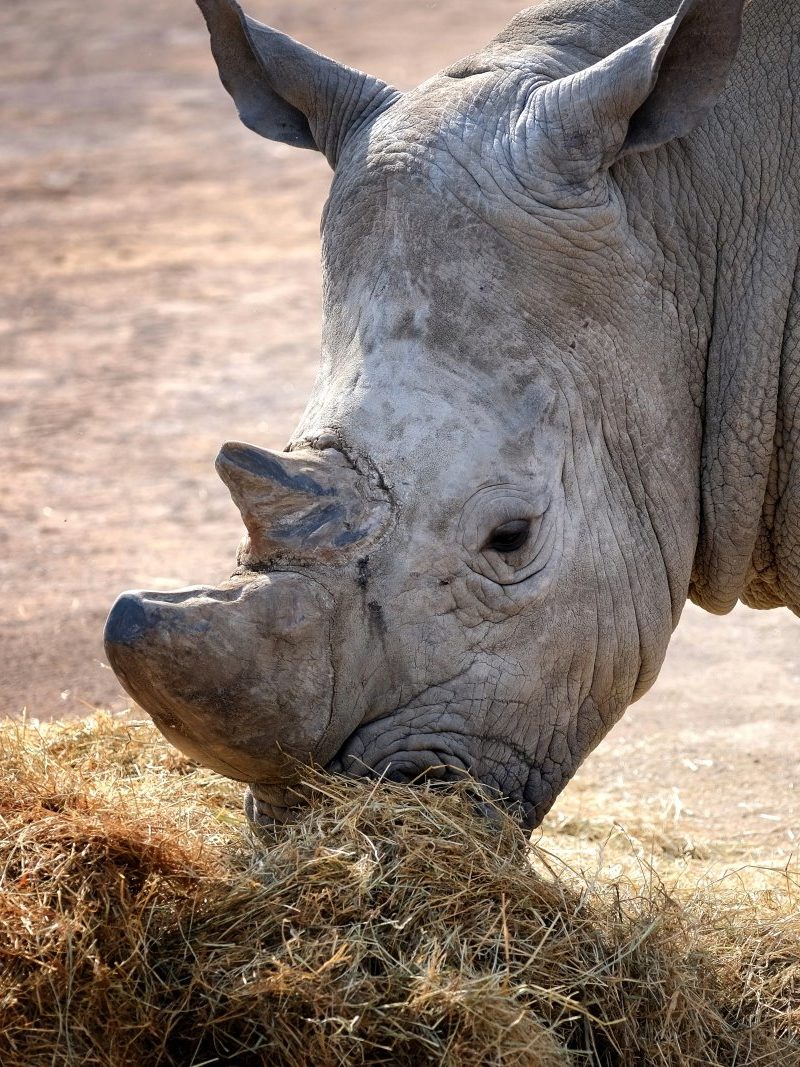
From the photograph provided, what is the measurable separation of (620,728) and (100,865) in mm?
3421

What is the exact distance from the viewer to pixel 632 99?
159 inches

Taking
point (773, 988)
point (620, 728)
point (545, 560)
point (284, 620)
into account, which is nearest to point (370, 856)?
point (284, 620)

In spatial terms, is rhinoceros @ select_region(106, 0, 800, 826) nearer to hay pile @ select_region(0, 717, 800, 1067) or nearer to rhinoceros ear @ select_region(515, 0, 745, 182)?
rhinoceros ear @ select_region(515, 0, 745, 182)

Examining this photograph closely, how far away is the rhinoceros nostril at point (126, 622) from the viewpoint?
3.52m

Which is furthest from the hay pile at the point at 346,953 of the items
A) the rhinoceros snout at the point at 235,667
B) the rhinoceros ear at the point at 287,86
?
the rhinoceros ear at the point at 287,86

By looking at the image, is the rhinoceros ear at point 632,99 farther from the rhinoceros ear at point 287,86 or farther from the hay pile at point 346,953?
the hay pile at point 346,953

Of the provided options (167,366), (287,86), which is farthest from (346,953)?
(167,366)

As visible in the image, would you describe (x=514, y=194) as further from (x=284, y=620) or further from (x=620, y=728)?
(x=620, y=728)

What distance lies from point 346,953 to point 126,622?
2.82ft

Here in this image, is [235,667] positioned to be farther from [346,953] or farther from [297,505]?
[346,953]

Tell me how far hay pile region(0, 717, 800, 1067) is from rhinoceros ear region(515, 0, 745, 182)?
1670 mm

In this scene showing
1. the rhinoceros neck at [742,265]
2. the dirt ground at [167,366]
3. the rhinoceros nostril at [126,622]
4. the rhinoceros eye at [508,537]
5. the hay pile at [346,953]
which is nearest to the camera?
the hay pile at [346,953]

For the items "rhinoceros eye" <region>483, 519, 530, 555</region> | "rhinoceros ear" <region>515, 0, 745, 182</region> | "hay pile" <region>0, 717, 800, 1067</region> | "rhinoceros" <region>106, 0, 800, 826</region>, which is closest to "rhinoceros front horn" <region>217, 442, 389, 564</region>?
"rhinoceros" <region>106, 0, 800, 826</region>

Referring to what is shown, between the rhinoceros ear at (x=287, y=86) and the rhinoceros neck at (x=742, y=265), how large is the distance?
0.87 meters
